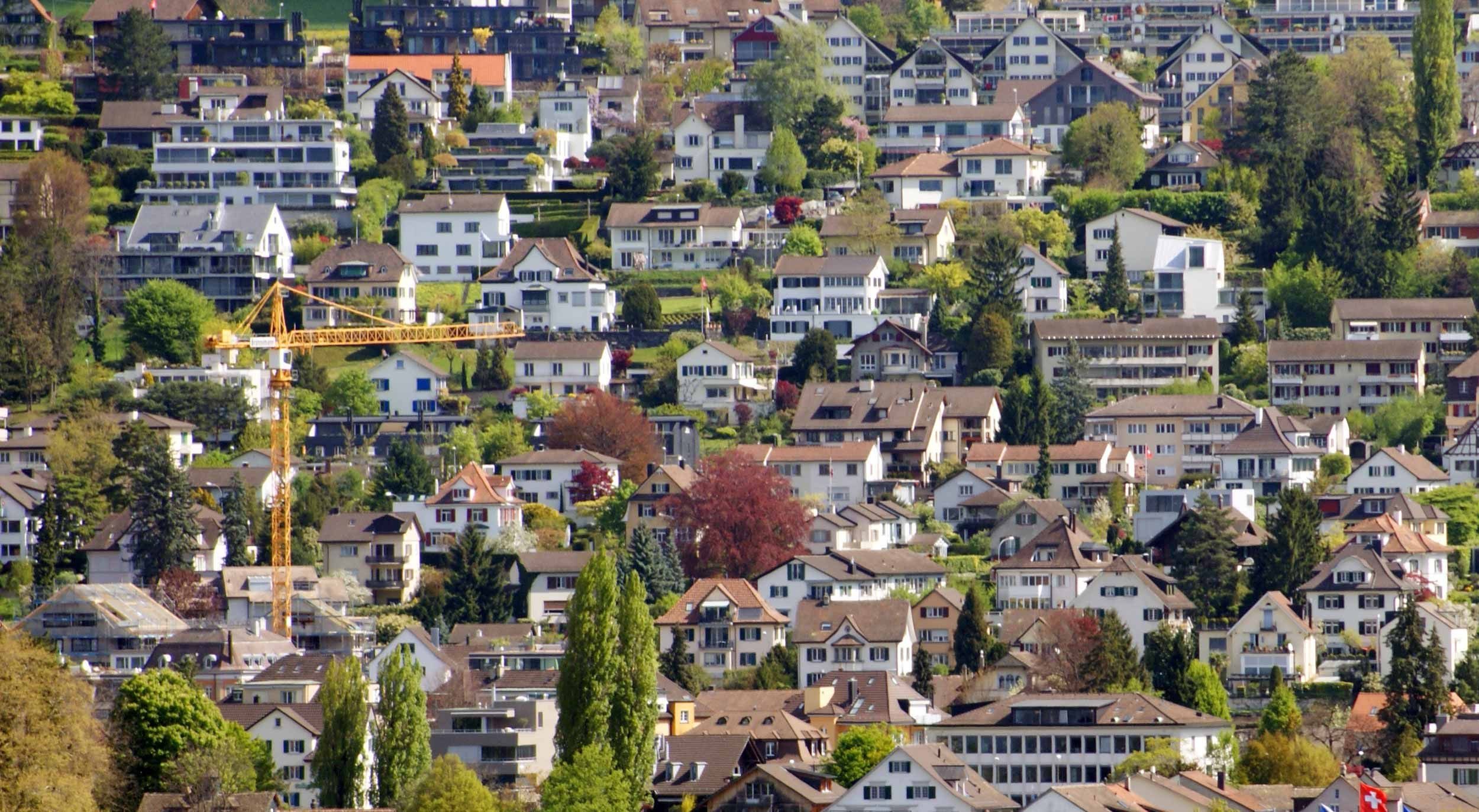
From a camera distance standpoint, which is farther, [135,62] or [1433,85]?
[135,62]

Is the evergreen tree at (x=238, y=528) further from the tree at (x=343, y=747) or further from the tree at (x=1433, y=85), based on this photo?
the tree at (x=1433, y=85)

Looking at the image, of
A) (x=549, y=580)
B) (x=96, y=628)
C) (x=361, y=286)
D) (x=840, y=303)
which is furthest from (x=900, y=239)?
(x=96, y=628)

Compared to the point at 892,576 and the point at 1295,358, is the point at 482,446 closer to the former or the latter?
the point at 892,576

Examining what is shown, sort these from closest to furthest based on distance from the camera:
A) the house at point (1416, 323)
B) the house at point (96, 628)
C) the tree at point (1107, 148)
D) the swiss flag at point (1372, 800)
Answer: the swiss flag at point (1372, 800), the house at point (96, 628), the house at point (1416, 323), the tree at point (1107, 148)

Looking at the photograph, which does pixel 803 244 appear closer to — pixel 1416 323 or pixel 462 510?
pixel 1416 323

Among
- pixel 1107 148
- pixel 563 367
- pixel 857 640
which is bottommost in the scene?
pixel 857 640

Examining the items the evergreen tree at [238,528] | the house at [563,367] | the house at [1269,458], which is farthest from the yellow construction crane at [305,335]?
the house at [1269,458]

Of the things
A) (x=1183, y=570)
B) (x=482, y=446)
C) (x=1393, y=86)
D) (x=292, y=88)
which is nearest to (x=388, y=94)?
(x=292, y=88)
